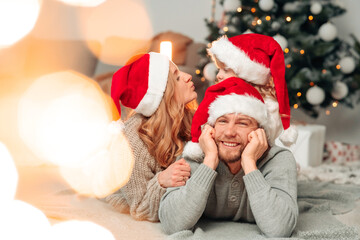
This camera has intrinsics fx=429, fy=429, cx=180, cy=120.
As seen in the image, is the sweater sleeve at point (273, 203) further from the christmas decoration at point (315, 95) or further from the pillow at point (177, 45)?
Answer: the pillow at point (177, 45)

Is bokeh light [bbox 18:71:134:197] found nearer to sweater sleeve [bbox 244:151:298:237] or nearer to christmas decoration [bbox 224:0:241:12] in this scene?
christmas decoration [bbox 224:0:241:12]

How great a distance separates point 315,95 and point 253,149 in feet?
5.77

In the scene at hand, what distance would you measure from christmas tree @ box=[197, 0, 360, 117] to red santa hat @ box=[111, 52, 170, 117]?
1387mm

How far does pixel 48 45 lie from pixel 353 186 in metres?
2.69

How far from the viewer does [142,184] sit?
161 centimetres

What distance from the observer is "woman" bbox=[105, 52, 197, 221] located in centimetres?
160

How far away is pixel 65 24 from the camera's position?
441 cm

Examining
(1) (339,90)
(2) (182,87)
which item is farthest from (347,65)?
(2) (182,87)

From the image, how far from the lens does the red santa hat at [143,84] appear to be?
1.65 m

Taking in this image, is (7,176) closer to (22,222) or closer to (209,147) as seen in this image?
(22,222)

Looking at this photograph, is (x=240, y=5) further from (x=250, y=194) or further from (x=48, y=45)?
(x=250, y=194)

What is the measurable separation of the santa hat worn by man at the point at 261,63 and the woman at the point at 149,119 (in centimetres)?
20

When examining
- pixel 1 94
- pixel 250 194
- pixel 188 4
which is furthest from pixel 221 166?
pixel 188 4

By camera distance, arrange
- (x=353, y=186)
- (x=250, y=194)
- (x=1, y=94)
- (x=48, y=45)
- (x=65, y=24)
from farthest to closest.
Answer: (x=65, y=24), (x=48, y=45), (x=1, y=94), (x=353, y=186), (x=250, y=194)
